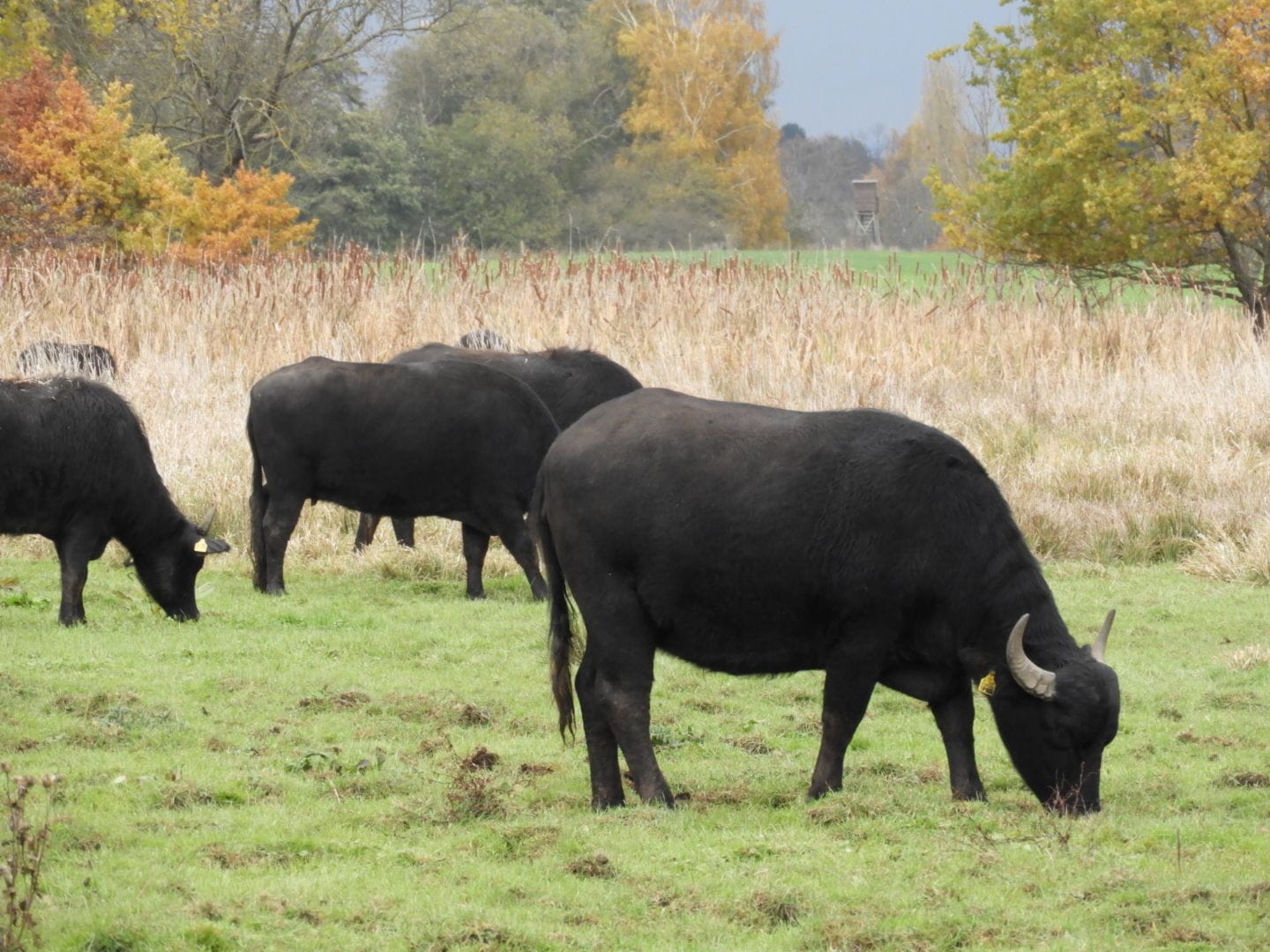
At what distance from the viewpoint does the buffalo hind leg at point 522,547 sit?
13570 millimetres

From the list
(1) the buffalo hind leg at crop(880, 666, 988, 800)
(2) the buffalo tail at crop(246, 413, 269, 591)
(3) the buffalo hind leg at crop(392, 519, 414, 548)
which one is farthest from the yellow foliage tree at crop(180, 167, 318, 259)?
(1) the buffalo hind leg at crop(880, 666, 988, 800)

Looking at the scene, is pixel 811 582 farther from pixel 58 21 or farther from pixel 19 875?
pixel 58 21

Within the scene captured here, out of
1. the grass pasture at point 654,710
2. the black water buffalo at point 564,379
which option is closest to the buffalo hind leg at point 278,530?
the grass pasture at point 654,710

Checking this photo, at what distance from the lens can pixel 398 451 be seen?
531 inches

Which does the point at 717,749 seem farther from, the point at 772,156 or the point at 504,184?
the point at 772,156

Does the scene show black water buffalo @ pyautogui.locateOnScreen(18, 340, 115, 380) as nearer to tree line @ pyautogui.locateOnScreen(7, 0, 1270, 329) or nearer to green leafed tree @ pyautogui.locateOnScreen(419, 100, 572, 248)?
tree line @ pyautogui.locateOnScreen(7, 0, 1270, 329)

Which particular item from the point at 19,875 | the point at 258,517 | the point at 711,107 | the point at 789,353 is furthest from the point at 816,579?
the point at 711,107

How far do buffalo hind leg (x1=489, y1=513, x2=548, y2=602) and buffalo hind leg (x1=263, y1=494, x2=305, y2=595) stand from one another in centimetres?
164

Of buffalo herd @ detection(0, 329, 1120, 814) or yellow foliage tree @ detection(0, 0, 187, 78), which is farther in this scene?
yellow foliage tree @ detection(0, 0, 187, 78)

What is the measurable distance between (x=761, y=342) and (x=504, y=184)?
47032mm

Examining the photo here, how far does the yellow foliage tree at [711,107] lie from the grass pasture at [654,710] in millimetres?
51639

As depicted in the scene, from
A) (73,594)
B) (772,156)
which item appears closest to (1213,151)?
(73,594)

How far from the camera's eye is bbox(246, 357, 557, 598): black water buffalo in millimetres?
13531

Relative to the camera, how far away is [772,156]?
254 ft
